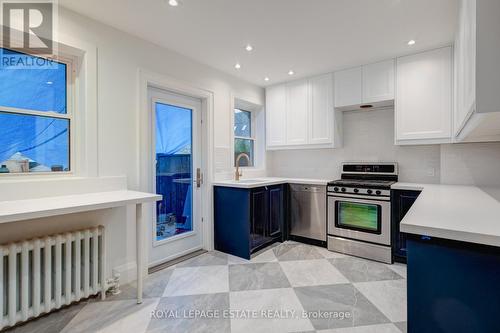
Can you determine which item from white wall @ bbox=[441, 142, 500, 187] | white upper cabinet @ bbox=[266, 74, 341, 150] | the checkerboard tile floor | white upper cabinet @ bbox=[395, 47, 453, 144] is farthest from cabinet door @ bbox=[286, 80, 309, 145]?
the checkerboard tile floor

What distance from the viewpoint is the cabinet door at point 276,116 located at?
13.9 feet

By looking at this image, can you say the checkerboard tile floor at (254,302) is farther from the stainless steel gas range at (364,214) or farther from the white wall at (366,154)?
the white wall at (366,154)

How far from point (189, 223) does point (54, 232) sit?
5.13ft

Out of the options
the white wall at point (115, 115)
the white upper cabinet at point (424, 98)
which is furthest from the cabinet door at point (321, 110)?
the white wall at point (115, 115)

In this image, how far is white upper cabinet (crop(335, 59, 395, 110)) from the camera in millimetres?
3248

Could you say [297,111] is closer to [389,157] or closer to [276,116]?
[276,116]

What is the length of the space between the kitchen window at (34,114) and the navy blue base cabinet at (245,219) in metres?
1.80

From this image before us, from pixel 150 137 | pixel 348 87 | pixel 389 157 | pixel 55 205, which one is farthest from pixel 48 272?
pixel 389 157

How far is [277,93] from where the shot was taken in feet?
14.1

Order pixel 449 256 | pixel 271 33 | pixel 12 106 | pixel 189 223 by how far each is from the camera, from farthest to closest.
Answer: pixel 189 223 < pixel 271 33 < pixel 12 106 < pixel 449 256

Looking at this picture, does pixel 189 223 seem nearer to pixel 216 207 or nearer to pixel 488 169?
pixel 216 207

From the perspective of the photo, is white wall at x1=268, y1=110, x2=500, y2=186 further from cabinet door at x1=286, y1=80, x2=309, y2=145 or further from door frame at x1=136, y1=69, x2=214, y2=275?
door frame at x1=136, y1=69, x2=214, y2=275

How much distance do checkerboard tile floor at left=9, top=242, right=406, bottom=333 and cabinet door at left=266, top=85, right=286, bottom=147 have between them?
2.06 metres

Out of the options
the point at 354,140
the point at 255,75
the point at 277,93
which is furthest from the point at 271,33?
the point at 354,140
